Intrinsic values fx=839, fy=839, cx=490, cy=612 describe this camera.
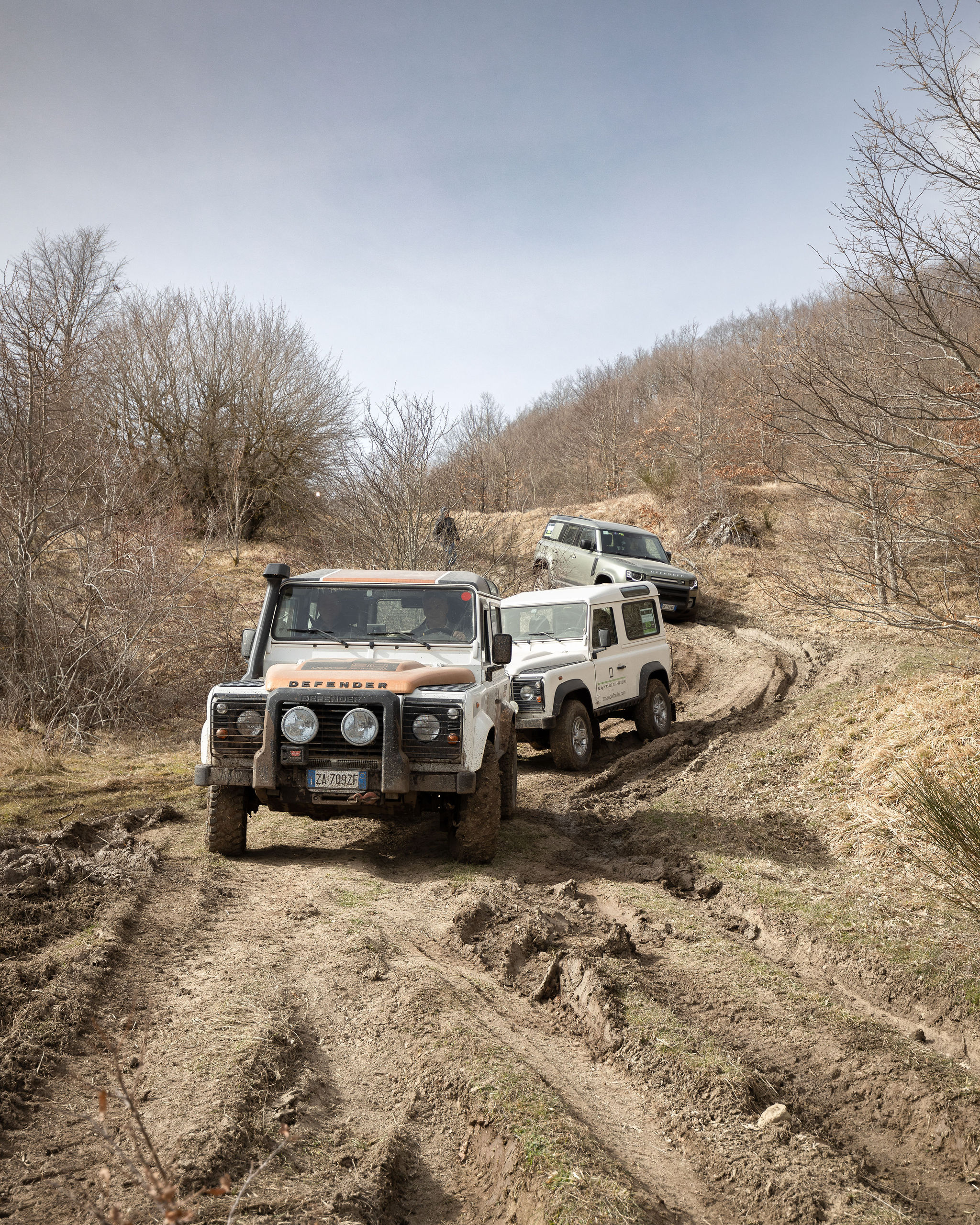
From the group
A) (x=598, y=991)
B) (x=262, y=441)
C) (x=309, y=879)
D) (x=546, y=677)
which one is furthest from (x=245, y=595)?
(x=598, y=991)

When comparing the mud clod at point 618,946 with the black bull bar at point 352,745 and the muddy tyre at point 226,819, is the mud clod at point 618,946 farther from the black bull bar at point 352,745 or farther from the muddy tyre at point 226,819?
the muddy tyre at point 226,819

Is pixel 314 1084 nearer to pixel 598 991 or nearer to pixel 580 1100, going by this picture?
pixel 580 1100

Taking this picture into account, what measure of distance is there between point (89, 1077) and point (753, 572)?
1927 centimetres

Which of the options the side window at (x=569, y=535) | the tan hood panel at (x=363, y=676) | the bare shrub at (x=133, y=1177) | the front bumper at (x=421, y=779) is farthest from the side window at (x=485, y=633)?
the side window at (x=569, y=535)

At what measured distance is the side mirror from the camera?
696 cm

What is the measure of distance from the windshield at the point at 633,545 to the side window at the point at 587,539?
211 millimetres

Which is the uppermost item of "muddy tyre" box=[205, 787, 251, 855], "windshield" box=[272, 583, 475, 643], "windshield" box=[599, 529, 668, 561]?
"windshield" box=[599, 529, 668, 561]

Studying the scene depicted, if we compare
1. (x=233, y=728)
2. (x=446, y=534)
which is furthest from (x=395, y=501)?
(x=233, y=728)

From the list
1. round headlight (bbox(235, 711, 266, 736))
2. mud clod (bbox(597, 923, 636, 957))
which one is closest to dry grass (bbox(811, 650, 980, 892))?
mud clod (bbox(597, 923, 636, 957))

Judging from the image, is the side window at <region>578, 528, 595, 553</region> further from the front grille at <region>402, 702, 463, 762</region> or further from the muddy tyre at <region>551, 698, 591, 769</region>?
the front grille at <region>402, 702, 463, 762</region>

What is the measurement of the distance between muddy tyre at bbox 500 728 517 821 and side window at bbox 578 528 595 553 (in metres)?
11.5

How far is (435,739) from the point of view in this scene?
584 centimetres

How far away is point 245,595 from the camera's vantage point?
63.7 feet

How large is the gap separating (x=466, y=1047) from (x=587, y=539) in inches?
644
